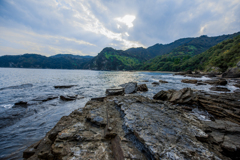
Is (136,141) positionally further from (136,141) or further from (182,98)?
(182,98)

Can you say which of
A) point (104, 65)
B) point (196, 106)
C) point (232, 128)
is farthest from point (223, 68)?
point (104, 65)

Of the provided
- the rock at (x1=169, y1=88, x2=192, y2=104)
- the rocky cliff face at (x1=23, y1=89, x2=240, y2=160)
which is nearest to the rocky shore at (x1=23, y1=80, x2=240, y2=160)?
the rocky cliff face at (x1=23, y1=89, x2=240, y2=160)

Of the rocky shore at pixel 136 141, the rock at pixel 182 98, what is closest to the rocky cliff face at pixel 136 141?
the rocky shore at pixel 136 141

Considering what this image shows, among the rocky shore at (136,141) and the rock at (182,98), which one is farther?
the rock at (182,98)

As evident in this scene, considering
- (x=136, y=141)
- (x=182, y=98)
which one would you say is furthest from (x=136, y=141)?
(x=182, y=98)

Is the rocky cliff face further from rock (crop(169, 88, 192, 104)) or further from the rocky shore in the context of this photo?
rock (crop(169, 88, 192, 104))

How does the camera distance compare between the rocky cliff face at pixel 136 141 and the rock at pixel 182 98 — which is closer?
the rocky cliff face at pixel 136 141

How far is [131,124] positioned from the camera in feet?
12.6

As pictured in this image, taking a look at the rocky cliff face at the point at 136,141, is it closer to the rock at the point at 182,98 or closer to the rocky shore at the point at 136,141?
the rocky shore at the point at 136,141

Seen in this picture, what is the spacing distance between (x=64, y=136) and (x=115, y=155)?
6.85ft

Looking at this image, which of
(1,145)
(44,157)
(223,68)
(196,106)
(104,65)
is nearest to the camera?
(44,157)

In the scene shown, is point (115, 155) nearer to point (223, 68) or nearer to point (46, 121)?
point (46, 121)

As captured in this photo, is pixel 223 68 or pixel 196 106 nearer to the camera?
pixel 196 106

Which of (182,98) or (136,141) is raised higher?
(136,141)
